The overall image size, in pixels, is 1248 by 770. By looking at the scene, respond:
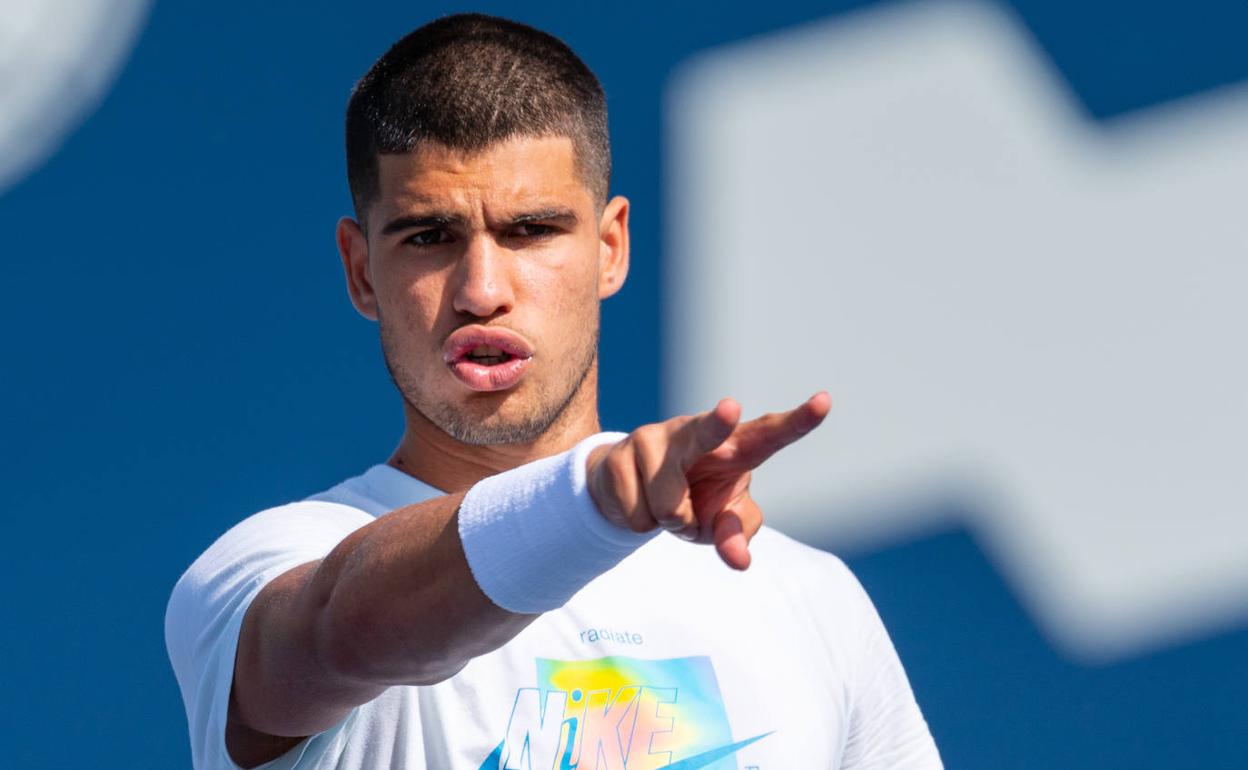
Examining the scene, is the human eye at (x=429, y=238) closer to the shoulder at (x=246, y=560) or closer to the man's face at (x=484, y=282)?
the man's face at (x=484, y=282)

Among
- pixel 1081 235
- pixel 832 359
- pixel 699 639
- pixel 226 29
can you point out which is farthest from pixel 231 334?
pixel 1081 235

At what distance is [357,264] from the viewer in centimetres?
166

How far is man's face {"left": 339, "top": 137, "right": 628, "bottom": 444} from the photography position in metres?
1.50

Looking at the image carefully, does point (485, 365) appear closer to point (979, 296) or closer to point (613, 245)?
point (613, 245)

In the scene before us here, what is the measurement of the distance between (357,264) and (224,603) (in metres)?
0.46

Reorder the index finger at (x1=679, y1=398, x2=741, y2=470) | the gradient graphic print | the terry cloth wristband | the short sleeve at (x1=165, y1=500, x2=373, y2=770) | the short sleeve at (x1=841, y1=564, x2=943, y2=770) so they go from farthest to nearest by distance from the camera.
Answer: the short sleeve at (x1=841, y1=564, x2=943, y2=770)
the gradient graphic print
the short sleeve at (x1=165, y1=500, x2=373, y2=770)
the terry cloth wristband
the index finger at (x1=679, y1=398, x2=741, y2=470)

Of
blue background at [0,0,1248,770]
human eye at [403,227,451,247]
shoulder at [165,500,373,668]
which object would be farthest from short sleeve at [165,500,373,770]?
blue background at [0,0,1248,770]

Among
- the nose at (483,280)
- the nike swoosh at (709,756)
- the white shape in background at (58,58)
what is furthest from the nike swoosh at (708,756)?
the white shape in background at (58,58)

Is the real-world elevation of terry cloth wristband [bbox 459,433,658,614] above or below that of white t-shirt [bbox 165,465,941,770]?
above

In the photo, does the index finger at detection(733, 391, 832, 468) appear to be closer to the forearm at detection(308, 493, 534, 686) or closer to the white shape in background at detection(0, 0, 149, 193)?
the forearm at detection(308, 493, 534, 686)

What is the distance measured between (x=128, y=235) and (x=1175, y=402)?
1378 mm

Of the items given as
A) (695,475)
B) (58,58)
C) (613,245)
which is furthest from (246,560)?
(58,58)

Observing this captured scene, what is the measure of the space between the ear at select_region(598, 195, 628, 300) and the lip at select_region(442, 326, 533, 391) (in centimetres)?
22

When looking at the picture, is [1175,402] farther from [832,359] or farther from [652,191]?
[652,191]
